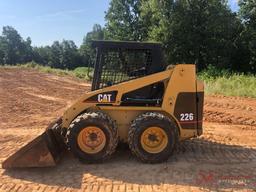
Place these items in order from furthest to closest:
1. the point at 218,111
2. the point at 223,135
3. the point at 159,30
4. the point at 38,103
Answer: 1. the point at 159,30
2. the point at 38,103
3. the point at 218,111
4. the point at 223,135

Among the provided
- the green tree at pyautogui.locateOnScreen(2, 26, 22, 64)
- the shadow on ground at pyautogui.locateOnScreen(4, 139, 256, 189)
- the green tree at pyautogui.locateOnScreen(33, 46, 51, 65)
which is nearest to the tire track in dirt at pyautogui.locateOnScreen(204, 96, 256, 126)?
the shadow on ground at pyautogui.locateOnScreen(4, 139, 256, 189)

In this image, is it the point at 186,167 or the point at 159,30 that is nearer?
the point at 186,167

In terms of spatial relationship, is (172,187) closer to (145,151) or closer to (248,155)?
(145,151)

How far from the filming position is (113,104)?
266 inches

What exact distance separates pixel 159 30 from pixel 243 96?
72.8 ft

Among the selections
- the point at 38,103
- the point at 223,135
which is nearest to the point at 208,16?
the point at 38,103

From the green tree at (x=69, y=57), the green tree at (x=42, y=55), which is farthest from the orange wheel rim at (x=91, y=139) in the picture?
the green tree at (x=42, y=55)

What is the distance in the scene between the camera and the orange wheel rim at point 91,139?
256 inches

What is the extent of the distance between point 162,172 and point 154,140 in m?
0.59

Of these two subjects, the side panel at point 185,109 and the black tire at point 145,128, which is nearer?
the black tire at point 145,128

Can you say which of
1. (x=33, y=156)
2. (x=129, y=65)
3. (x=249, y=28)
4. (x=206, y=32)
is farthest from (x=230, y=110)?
(x=249, y=28)

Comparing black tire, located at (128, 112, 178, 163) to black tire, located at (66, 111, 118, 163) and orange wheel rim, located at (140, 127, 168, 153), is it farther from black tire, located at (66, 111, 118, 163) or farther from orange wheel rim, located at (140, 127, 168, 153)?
black tire, located at (66, 111, 118, 163)

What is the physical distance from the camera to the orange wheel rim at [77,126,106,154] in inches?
256

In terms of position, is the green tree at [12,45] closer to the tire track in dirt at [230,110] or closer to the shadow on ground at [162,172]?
the tire track in dirt at [230,110]
